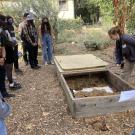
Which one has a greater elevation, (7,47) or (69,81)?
(7,47)

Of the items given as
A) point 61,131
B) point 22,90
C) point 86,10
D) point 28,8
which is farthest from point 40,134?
point 86,10

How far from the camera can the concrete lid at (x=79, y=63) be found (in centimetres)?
881

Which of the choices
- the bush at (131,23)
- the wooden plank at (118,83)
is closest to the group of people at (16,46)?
the wooden plank at (118,83)

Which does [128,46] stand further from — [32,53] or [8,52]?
[32,53]

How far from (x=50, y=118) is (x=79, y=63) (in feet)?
10.5

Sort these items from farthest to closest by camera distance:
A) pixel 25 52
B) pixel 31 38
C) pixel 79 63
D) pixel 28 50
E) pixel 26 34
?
pixel 25 52, pixel 28 50, pixel 31 38, pixel 26 34, pixel 79 63

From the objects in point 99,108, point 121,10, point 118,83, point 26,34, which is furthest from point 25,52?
point 99,108

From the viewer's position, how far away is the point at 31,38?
10.5 meters

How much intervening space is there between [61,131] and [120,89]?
82.8 inches

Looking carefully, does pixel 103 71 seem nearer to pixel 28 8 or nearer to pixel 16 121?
pixel 16 121

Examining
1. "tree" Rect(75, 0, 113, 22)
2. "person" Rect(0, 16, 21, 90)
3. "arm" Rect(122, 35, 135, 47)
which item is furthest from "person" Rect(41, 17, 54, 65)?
"tree" Rect(75, 0, 113, 22)

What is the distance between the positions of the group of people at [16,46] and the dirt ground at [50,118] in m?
0.49

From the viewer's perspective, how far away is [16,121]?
6.35 m

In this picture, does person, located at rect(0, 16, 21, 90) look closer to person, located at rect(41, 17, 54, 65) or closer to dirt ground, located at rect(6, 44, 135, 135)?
dirt ground, located at rect(6, 44, 135, 135)
